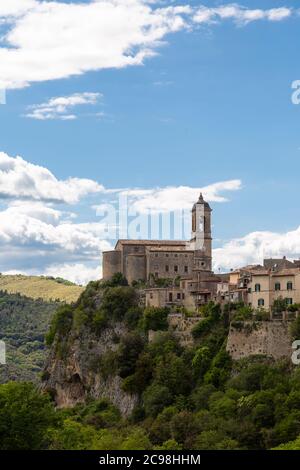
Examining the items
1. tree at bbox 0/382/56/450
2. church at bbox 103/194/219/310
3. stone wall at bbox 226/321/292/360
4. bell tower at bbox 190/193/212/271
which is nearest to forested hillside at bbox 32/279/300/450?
tree at bbox 0/382/56/450

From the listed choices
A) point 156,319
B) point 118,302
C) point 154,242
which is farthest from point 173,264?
point 156,319

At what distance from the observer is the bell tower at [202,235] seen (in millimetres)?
97125

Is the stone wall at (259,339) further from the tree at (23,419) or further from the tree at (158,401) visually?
the tree at (23,419)

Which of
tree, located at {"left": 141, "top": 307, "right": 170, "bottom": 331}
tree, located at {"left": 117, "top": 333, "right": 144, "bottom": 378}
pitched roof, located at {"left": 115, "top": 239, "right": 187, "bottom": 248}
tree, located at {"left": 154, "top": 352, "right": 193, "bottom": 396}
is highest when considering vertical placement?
pitched roof, located at {"left": 115, "top": 239, "right": 187, "bottom": 248}

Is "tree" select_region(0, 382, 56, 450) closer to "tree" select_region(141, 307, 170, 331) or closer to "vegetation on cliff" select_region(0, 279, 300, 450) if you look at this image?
"vegetation on cliff" select_region(0, 279, 300, 450)

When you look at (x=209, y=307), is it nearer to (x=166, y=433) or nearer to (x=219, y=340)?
(x=219, y=340)

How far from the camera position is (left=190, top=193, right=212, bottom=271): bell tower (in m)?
97.1

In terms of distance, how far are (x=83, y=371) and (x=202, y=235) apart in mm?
18278

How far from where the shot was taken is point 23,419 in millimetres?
64625

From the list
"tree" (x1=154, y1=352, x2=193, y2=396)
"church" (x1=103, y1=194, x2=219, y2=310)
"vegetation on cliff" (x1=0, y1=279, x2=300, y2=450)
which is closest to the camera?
"vegetation on cliff" (x1=0, y1=279, x2=300, y2=450)

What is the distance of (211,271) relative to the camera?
94.9 metres

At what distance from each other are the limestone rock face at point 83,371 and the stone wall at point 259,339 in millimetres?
12918
